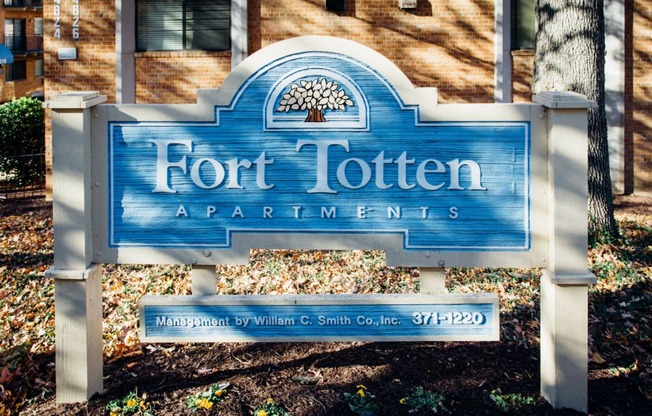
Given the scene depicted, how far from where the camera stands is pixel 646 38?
13.7 m

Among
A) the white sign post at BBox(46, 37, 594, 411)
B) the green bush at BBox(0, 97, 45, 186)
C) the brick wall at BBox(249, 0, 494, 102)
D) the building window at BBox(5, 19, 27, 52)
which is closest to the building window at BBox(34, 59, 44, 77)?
the building window at BBox(5, 19, 27, 52)

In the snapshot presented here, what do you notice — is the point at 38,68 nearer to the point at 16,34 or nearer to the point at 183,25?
the point at 16,34

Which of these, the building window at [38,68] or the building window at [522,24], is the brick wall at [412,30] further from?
the building window at [38,68]

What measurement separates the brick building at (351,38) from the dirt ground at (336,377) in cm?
867

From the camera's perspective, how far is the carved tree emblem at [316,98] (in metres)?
4.62

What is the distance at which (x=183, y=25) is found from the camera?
46.3 ft

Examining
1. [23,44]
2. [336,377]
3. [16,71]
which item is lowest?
[336,377]

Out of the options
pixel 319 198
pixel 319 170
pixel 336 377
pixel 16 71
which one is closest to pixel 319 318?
pixel 336 377

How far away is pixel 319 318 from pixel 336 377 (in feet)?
1.84

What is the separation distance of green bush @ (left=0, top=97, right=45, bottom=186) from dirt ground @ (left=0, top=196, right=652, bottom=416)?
10610 mm

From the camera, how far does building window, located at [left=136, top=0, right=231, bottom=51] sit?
1407 cm

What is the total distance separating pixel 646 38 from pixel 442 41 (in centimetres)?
365

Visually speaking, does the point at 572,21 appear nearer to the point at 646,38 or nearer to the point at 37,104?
the point at 646,38

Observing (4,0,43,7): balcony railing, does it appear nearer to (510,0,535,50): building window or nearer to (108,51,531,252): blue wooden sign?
(510,0,535,50): building window
